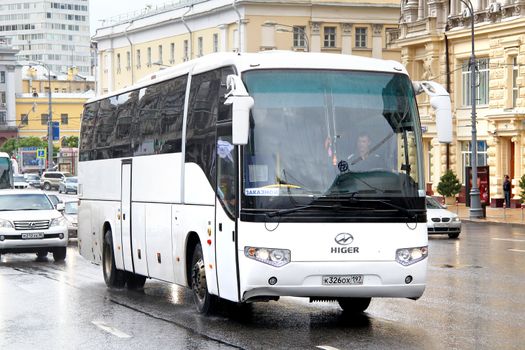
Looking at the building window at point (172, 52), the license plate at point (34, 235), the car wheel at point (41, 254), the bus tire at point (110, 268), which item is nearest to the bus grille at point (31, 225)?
the license plate at point (34, 235)

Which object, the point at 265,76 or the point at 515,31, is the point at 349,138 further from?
the point at 515,31

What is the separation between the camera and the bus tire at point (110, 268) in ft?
71.2

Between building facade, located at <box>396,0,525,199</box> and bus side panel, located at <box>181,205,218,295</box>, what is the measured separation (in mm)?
39002

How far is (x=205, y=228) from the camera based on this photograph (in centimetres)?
1639

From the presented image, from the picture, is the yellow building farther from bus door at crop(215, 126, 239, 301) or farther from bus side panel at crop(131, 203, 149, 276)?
bus door at crop(215, 126, 239, 301)

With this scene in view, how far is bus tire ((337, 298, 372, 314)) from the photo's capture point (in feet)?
56.0

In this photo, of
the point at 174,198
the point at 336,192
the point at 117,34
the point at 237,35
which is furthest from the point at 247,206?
the point at 117,34

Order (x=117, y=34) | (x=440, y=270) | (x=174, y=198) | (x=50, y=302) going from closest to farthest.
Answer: (x=174, y=198) < (x=50, y=302) < (x=440, y=270) < (x=117, y=34)

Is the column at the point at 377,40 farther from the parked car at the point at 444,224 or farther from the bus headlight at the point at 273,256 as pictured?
the bus headlight at the point at 273,256

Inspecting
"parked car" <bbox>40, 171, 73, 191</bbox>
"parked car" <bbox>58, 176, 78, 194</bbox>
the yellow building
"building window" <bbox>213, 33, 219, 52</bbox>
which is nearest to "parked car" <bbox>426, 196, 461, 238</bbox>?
the yellow building

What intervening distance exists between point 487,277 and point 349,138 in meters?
8.30

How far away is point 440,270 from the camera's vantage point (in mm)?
24656

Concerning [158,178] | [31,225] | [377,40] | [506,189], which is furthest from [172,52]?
[158,178]

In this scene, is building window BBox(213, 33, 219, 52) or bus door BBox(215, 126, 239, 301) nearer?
bus door BBox(215, 126, 239, 301)
